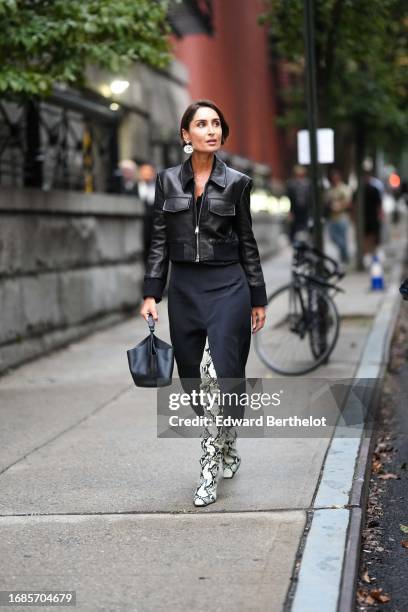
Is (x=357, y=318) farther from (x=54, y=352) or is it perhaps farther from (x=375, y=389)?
(x=375, y=389)

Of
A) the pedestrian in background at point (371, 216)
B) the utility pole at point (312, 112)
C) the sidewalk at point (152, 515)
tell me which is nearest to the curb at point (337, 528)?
the sidewalk at point (152, 515)

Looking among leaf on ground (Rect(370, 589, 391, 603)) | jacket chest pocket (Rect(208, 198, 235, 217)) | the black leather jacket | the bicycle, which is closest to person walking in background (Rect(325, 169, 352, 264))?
the bicycle

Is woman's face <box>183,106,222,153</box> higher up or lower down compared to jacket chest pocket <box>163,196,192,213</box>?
higher up

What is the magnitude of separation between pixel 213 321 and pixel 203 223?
0.51 m

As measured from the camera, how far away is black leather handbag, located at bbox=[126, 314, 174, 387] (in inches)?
212

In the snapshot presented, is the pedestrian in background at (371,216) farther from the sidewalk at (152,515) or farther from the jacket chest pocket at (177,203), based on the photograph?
the jacket chest pocket at (177,203)

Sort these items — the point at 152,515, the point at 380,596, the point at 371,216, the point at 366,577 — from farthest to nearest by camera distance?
1. the point at 371,216
2. the point at 152,515
3. the point at 366,577
4. the point at 380,596

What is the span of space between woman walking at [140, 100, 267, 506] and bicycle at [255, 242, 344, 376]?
3570mm

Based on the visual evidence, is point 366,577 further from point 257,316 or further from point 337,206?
point 337,206

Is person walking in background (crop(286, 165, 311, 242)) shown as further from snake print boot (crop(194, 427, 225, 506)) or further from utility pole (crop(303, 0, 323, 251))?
snake print boot (crop(194, 427, 225, 506))

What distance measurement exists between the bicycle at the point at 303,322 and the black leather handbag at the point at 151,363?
154 inches

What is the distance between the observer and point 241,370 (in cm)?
574

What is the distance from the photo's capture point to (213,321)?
561 centimetres

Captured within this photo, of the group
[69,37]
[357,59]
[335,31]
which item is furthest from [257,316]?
[357,59]
